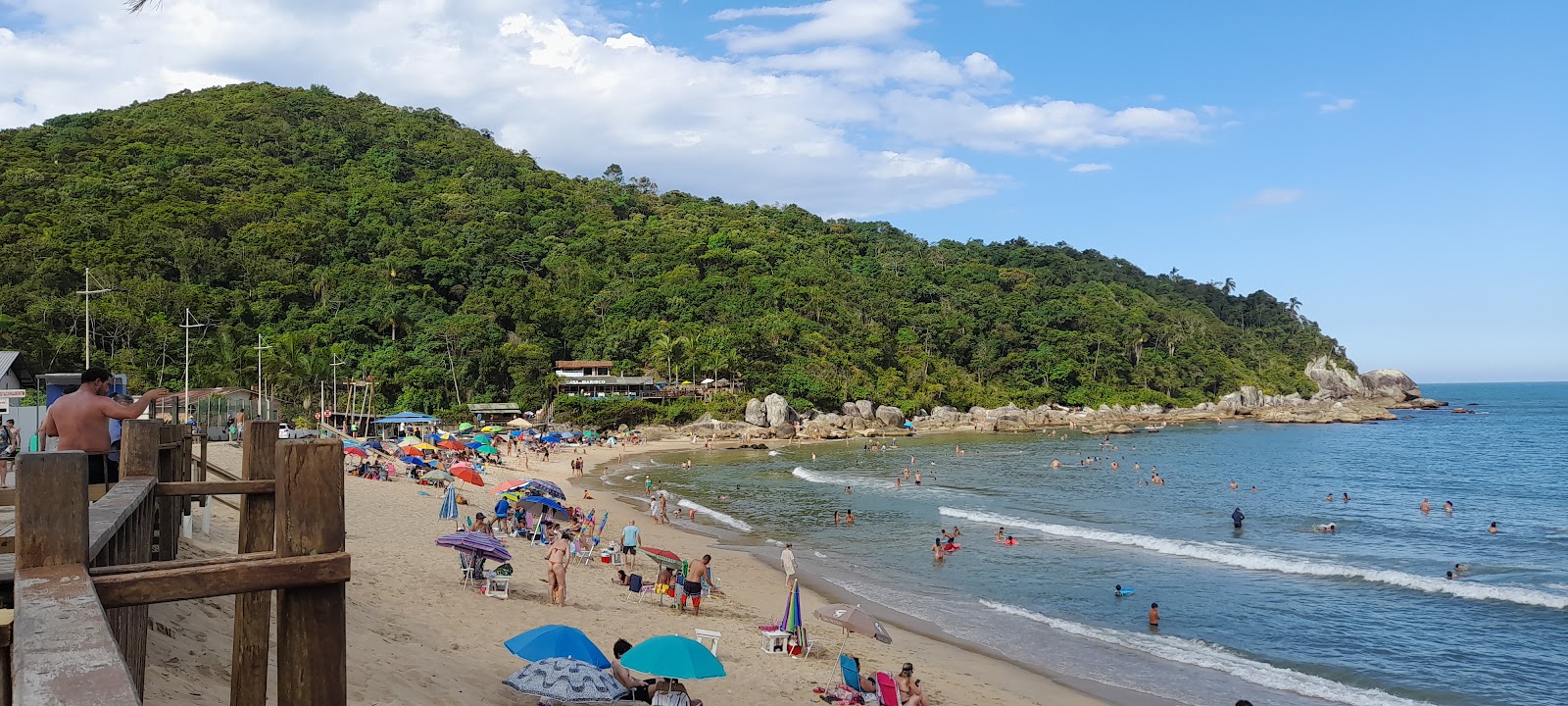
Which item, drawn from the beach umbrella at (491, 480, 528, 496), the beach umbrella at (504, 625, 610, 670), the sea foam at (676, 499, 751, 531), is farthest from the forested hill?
the beach umbrella at (504, 625, 610, 670)

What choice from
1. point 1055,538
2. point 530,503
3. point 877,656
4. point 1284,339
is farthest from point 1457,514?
point 1284,339

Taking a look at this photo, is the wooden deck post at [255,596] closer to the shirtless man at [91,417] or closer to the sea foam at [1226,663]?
the shirtless man at [91,417]

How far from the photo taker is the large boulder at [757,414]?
233 feet

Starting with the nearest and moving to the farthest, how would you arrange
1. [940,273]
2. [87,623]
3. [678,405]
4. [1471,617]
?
[87,623] < [1471,617] < [678,405] < [940,273]

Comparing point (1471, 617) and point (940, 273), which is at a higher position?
point (940, 273)

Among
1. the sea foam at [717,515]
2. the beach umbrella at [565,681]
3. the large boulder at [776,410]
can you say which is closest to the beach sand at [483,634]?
the beach umbrella at [565,681]

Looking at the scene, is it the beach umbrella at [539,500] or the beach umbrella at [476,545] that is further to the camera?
the beach umbrella at [539,500]

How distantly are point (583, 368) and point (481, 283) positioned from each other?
664 inches

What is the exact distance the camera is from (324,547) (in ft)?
8.93

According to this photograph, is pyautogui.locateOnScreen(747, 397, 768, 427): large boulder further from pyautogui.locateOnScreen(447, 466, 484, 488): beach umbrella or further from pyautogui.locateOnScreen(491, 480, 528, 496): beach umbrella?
pyautogui.locateOnScreen(491, 480, 528, 496): beach umbrella

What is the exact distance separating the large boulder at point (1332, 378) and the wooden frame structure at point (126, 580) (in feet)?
460

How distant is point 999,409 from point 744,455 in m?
37.5

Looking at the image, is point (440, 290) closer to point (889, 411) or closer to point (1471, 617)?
point (889, 411)

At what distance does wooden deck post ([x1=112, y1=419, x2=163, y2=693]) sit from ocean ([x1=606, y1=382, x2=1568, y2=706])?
40.5 ft
